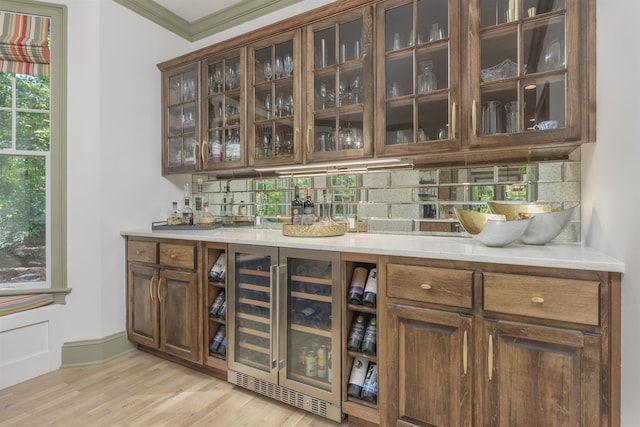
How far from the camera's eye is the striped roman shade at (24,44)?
2248 millimetres

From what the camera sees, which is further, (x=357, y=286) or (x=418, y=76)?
(x=418, y=76)

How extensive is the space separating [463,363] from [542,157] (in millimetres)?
1206

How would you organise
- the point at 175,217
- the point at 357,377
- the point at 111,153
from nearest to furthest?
Answer: the point at 357,377 → the point at 111,153 → the point at 175,217

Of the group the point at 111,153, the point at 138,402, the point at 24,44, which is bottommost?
the point at 138,402

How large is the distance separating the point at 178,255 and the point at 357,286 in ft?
4.32

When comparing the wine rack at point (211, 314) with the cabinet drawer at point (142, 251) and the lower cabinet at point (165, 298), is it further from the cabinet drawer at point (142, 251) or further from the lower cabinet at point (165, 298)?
the cabinet drawer at point (142, 251)

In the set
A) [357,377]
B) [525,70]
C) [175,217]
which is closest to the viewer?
[525,70]

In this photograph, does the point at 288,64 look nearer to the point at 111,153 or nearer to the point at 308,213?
the point at 308,213

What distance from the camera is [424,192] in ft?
6.82

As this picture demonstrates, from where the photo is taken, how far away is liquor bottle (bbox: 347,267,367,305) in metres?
1.65

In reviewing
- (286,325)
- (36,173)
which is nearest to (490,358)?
(286,325)

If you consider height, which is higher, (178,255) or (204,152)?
(204,152)

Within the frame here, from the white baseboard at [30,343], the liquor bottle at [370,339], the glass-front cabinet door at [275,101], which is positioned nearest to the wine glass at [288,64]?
the glass-front cabinet door at [275,101]

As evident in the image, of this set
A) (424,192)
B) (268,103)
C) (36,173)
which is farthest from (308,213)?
(36,173)
